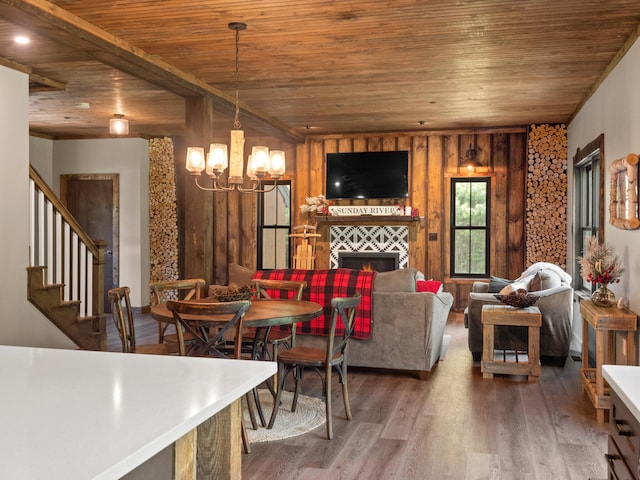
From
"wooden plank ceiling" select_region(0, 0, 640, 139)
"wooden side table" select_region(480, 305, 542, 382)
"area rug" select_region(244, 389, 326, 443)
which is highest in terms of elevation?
"wooden plank ceiling" select_region(0, 0, 640, 139)

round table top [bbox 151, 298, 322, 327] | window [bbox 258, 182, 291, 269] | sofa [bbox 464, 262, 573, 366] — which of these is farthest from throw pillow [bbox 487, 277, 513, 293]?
window [bbox 258, 182, 291, 269]

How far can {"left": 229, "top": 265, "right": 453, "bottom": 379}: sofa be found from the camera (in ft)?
17.7

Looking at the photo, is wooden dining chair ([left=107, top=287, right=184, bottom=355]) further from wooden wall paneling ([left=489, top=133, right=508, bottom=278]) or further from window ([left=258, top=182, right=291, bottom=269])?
wooden wall paneling ([left=489, top=133, right=508, bottom=278])

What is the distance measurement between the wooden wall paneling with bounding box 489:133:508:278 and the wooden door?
19.1 ft

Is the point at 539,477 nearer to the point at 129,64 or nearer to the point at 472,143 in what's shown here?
the point at 129,64

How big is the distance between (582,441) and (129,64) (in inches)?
171

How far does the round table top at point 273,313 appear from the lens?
3793 mm

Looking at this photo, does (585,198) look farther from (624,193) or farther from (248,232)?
(248,232)

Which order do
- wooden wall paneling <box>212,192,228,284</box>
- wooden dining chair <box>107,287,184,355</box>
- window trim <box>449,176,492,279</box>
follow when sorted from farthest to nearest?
wooden wall paneling <box>212,192,228,284</box>, window trim <box>449,176,492,279</box>, wooden dining chair <box>107,287,184,355</box>

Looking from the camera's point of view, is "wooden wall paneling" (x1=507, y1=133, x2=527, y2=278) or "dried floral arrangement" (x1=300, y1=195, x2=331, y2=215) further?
"dried floral arrangement" (x1=300, y1=195, x2=331, y2=215)

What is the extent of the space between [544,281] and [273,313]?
337cm

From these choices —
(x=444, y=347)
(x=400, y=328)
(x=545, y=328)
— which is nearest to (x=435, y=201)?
(x=444, y=347)

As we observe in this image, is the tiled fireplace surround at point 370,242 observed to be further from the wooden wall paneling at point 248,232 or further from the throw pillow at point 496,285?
the throw pillow at point 496,285

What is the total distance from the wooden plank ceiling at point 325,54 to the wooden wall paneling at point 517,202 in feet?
3.07
